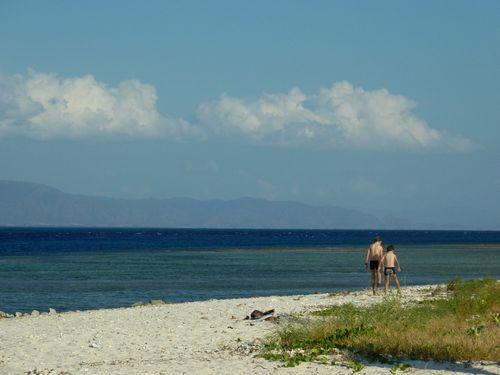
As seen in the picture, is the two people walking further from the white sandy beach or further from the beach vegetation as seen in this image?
the beach vegetation

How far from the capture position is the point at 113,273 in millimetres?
51344

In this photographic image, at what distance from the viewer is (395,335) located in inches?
617

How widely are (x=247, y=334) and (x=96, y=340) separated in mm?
3267

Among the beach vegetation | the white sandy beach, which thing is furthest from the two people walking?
the beach vegetation

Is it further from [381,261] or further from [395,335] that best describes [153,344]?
[381,261]

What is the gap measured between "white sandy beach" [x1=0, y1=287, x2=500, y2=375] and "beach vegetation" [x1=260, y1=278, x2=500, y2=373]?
37cm

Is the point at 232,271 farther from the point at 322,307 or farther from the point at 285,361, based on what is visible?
the point at 285,361

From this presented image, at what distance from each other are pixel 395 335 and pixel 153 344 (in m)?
5.12

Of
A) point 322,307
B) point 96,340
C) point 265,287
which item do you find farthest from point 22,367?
point 265,287

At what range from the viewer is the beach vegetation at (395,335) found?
14.7 metres

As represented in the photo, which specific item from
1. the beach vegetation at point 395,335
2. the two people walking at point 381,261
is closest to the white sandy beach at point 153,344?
the beach vegetation at point 395,335

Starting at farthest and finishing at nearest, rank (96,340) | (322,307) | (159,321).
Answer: (322,307) < (159,321) < (96,340)

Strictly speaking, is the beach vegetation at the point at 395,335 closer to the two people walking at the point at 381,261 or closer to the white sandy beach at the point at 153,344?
the white sandy beach at the point at 153,344

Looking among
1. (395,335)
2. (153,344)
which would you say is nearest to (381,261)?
(153,344)
